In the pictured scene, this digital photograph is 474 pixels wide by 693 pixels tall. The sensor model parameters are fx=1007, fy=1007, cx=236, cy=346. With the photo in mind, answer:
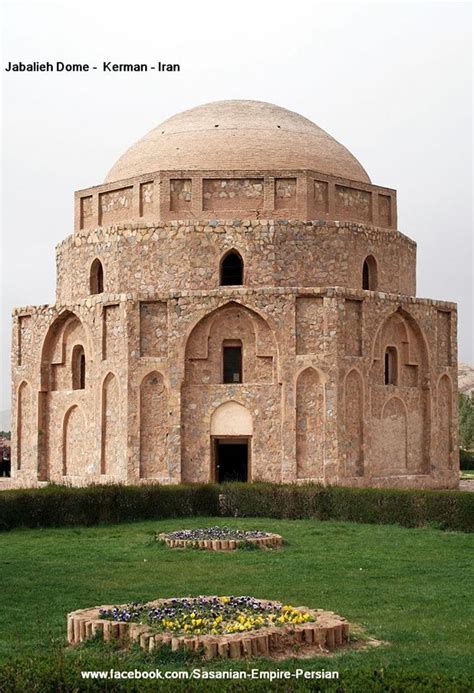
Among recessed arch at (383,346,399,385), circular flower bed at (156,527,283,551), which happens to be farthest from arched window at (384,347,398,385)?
circular flower bed at (156,527,283,551)

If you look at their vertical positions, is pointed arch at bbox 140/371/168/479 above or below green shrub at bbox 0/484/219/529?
above

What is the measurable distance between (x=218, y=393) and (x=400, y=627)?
17.2 m

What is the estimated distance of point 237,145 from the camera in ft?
96.5

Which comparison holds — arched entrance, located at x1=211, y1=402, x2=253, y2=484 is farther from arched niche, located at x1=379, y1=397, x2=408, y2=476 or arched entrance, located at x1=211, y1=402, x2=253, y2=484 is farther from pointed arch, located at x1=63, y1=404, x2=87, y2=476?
pointed arch, located at x1=63, y1=404, x2=87, y2=476

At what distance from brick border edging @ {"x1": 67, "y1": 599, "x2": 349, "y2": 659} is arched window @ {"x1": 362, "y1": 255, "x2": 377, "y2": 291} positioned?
20.7 m

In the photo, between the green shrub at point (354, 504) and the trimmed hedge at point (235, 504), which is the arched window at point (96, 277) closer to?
the trimmed hedge at point (235, 504)

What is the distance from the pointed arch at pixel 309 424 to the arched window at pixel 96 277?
23.5 feet

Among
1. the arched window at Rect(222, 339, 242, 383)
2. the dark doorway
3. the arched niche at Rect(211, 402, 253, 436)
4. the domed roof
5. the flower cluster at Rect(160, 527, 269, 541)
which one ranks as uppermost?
the domed roof

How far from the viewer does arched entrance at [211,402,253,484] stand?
26516 millimetres

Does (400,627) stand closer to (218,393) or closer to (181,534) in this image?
(181,534)

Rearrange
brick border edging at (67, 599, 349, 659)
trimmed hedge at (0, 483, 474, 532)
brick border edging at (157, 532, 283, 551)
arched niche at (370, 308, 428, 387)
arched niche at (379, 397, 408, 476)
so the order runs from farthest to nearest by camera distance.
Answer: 1. arched niche at (370, 308, 428, 387)
2. arched niche at (379, 397, 408, 476)
3. trimmed hedge at (0, 483, 474, 532)
4. brick border edging at (157, 532, 283, 551)
5. brick border edging at (67, 599, 349, 659)

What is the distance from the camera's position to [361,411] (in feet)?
87.7

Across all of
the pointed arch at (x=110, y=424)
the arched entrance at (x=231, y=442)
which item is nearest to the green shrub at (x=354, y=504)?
the arched entrance at (x=231, y=442)

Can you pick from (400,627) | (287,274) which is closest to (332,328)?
(287,274)
